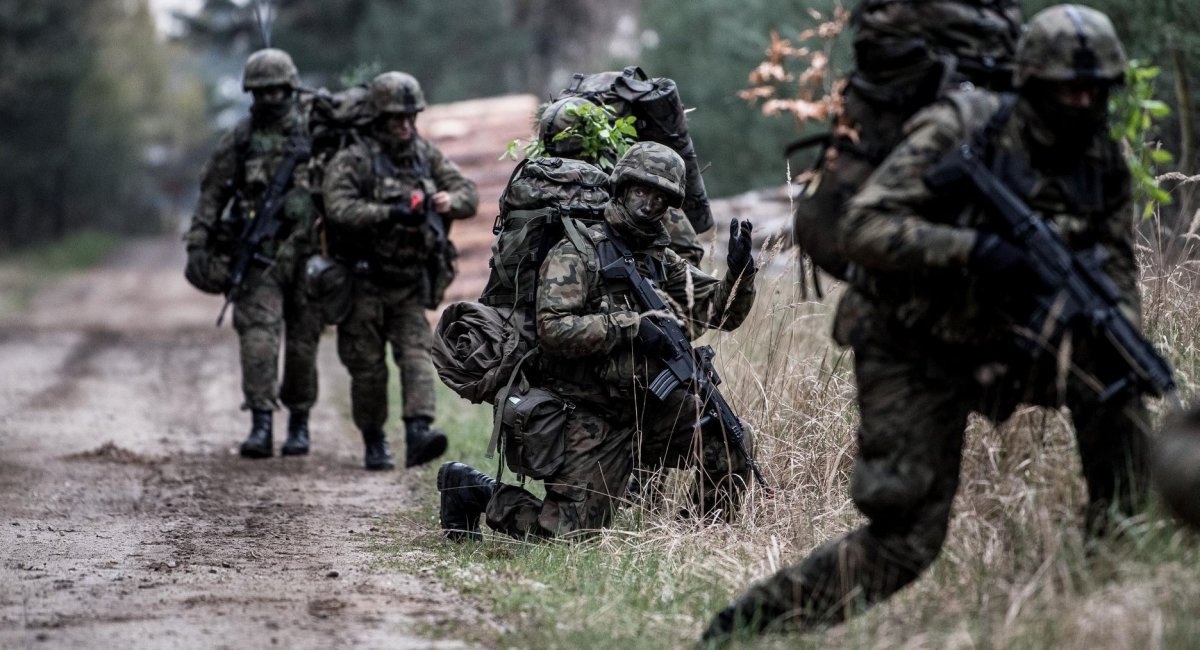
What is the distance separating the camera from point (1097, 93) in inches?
170

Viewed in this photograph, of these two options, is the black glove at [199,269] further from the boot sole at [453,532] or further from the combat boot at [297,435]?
the boot sole at [453,532]

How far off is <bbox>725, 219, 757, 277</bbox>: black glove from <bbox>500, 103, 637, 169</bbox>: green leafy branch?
2.46 feet

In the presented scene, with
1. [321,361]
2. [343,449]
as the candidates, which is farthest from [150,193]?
[343,449]

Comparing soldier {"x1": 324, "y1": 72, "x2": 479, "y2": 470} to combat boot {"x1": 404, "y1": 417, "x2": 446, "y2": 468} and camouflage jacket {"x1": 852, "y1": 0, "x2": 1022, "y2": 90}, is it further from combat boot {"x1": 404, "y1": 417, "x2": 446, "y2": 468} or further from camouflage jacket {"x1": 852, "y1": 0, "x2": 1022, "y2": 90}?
camouflage jacket {"x1": 852, "y1": 0, "x2": 1022, "y2": 90}

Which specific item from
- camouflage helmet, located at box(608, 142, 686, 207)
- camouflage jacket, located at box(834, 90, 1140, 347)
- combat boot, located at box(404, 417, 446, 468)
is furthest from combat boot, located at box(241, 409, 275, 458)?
camouflage jacket, located at box(834, 90, 1140, 347)

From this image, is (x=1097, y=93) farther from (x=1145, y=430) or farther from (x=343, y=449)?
(x=343, y=449)

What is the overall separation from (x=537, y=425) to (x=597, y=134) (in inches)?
57.3

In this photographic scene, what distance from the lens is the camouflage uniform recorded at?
246 inches

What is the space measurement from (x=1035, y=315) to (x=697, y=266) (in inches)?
121

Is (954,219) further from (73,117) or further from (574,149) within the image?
(73,117)

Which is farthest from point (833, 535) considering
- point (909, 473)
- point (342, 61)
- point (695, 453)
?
point (342, 61)

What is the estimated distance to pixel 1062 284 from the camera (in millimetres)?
4172

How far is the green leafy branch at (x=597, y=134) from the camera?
694cm

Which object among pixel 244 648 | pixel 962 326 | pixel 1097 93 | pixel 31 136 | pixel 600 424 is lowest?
pixel 244 648
